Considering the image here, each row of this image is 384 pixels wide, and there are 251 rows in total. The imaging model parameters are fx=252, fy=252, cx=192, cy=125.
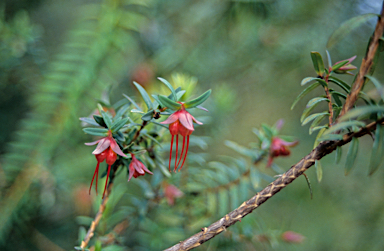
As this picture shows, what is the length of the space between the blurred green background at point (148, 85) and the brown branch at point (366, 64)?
9.5 inches

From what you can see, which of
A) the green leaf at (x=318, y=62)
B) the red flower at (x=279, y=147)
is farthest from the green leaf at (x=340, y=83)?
the red flower at (x=279, y=147)

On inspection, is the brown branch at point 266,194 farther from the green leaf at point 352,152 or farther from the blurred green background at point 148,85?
the blurred green background at point 148,85

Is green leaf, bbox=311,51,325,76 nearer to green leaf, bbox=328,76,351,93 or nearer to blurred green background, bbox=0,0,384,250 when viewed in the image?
green leaf, bbox=328,76,351,93

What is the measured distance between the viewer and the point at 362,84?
18 centimetres

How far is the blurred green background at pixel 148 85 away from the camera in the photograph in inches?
18.6

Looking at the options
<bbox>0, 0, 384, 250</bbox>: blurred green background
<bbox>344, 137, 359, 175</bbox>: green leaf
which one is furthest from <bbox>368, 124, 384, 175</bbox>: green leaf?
<bbox>0, 0, 384, 250</bbox>: blurred green background

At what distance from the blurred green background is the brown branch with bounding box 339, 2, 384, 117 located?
24 centimetres

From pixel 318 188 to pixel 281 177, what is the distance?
74 cm

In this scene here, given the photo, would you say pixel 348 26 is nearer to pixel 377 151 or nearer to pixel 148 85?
pixel 377 151

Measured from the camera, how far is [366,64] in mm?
175

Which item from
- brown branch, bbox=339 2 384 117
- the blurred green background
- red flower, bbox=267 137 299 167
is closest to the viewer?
brown branch, bbox=339 2 384 117

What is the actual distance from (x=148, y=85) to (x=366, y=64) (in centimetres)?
51

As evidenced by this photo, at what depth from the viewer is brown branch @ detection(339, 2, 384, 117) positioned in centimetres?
17

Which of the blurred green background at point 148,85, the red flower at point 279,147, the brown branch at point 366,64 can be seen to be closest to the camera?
the brown branch at point 366,64
